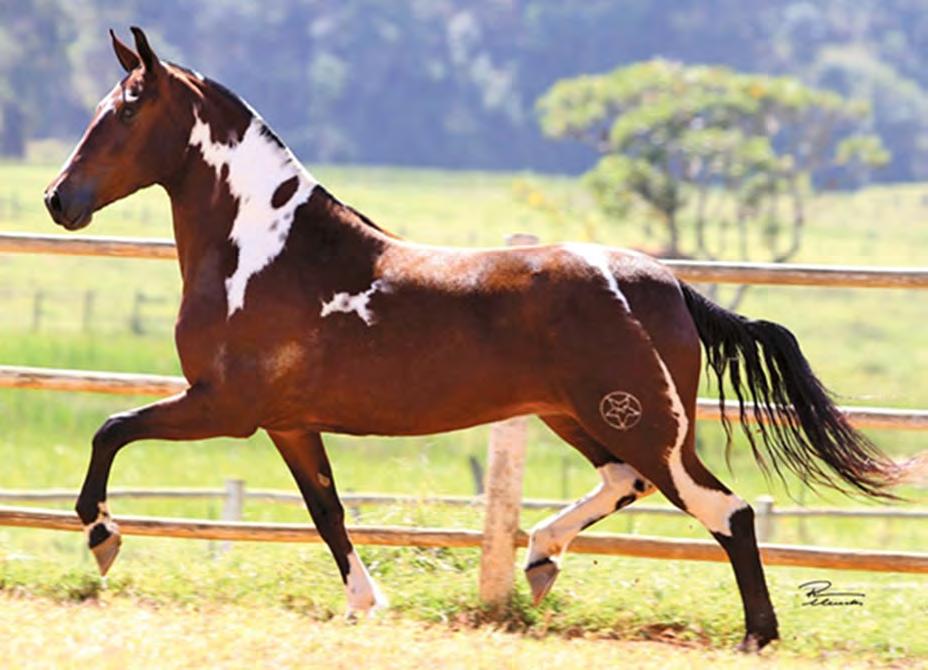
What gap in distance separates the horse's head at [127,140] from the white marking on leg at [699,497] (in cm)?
197

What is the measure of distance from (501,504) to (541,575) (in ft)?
1.84

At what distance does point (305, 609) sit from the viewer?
645cm

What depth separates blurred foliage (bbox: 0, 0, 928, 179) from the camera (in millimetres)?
88250

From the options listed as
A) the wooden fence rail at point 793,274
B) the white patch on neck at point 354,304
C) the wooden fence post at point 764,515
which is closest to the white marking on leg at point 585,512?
the wooden fence rail at point 793,274

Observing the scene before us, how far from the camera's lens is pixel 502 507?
6.68 metres

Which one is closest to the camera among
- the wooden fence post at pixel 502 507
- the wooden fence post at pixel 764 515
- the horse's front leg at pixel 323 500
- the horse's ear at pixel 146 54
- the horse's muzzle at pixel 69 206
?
the horse's ear at pixel 146 54

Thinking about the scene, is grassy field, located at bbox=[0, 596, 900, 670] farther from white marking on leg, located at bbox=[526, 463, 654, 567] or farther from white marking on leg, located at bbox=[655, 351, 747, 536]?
white marking on leg, located at bbox=[655, 351, 747, 536]

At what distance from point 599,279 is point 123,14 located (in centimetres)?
8819

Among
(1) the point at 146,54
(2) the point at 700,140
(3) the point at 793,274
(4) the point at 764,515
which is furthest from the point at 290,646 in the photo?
(2) the point at 700,140

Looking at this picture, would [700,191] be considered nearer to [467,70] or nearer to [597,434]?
[597,434]

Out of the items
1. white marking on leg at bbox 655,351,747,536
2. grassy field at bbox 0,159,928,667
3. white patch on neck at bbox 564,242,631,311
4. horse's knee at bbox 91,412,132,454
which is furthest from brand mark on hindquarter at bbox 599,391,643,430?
horse's knee at bbox 91,412,132,454

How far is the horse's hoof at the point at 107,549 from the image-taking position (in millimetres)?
5934

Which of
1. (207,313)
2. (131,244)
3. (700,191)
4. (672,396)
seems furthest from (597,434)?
(700,191)

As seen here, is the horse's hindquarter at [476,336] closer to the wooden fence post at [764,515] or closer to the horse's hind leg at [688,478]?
the horse's hind leg at [688,478]
